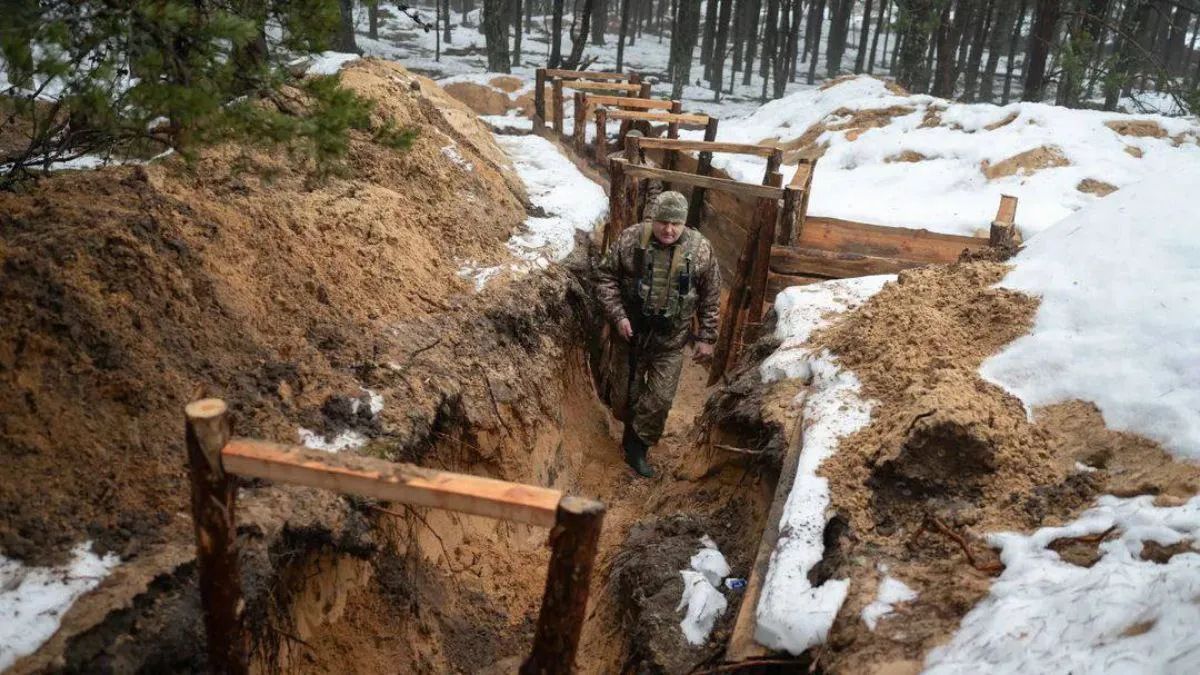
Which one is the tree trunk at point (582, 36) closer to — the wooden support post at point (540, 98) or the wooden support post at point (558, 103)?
the wooden support post at point (540, 98)

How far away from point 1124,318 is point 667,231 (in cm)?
299

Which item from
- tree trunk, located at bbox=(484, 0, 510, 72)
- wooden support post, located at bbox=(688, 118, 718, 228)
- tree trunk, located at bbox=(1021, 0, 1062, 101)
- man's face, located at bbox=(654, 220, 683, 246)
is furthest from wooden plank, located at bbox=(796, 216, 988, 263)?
tree trunk, located at bbox=(484, 0, 510, 72)

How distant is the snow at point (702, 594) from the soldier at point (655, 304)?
7.48 feet

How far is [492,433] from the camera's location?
203 inches

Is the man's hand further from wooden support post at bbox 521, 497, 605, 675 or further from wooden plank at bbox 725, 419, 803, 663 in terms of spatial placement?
wooden support post at bbox 521, 497, 605, 675

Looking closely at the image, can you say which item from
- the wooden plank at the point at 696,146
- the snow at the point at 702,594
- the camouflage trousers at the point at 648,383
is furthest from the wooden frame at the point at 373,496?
the wooden plank at the point at 696,146

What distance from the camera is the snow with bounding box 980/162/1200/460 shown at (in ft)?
11.6

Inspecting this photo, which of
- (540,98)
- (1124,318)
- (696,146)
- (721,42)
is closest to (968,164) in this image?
(696,146)

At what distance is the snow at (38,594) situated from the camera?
2676 mm

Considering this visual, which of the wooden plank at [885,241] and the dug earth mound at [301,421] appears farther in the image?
the wooden plank at [885,241]

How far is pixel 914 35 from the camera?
18.5 meters

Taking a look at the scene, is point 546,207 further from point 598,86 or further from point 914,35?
point 914,35

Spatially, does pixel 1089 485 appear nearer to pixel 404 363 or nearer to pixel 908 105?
pixel 404 363

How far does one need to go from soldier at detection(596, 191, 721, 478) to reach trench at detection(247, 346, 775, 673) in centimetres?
77
